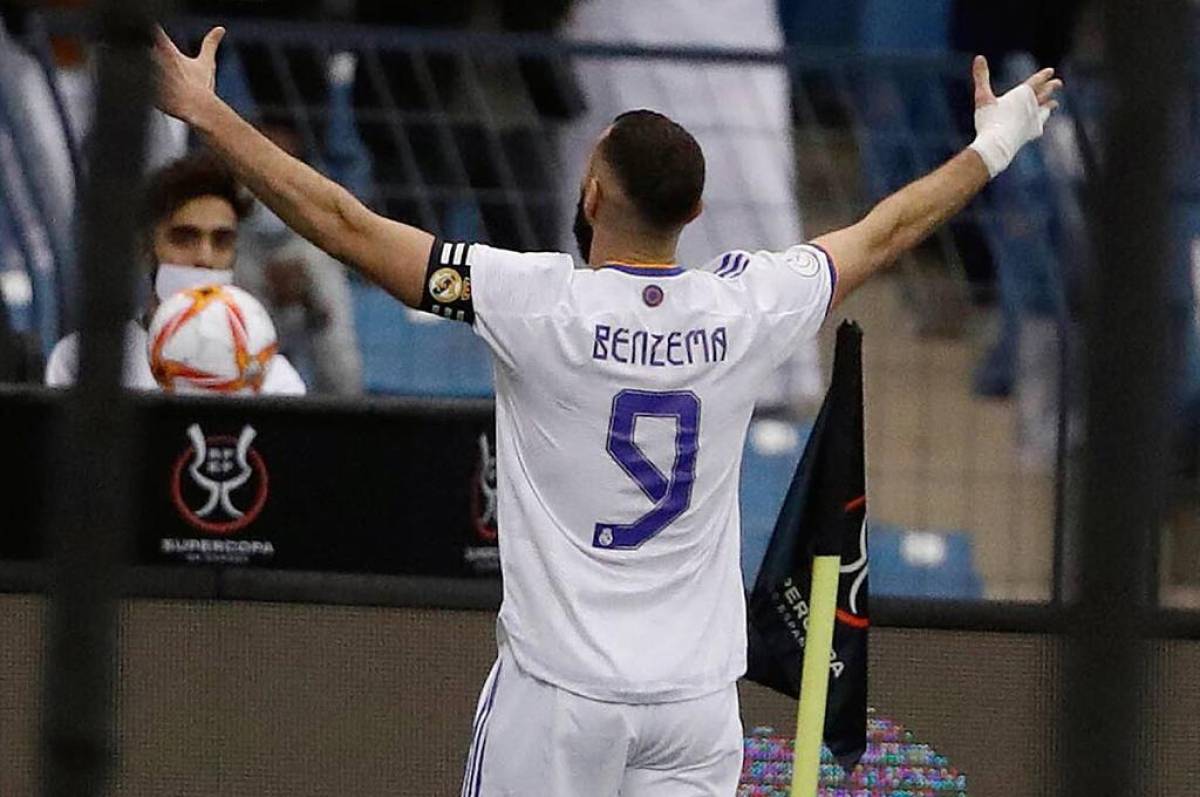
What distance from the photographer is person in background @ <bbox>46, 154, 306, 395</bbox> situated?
6.15m

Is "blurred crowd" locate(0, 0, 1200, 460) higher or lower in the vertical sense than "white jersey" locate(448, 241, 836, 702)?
higher

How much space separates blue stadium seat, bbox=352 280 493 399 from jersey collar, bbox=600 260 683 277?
2.68 meters

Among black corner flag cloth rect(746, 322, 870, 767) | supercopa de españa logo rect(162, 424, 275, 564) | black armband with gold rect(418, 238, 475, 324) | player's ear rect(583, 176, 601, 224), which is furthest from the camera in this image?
supercopa de españa logo rect(162, 424, 275, 564)

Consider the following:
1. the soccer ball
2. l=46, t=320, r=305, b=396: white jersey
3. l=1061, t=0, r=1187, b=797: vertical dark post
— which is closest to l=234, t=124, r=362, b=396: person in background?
l=46, t=320, r=305, b=396: white jersey

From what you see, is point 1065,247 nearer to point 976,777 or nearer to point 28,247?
point 976,777

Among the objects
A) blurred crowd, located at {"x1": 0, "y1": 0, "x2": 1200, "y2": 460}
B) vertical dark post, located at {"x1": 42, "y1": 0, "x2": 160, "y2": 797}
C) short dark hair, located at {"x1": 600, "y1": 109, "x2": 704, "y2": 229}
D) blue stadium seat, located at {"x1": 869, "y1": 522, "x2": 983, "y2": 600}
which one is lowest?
vertical dark post, located at {"x1": 42, "y1": 0, "x2": 160, "y2": 797}

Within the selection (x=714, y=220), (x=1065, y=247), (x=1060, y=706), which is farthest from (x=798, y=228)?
(x=1060, y=706)

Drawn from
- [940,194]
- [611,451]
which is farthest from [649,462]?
[940,194]

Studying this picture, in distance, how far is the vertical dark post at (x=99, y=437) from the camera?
1924 mm

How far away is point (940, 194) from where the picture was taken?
4566 mm

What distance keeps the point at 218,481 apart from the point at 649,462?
1.87m

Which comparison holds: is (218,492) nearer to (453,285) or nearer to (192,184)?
(192,184)

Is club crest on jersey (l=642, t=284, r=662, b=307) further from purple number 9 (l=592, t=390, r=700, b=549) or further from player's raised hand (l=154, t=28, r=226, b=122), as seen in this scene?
player's raised hand (l=154, t=28, r=226, b=122)

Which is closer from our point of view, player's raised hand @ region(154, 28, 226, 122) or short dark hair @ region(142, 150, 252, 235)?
player's raised hand @ region(154, 28, 226, 122)
